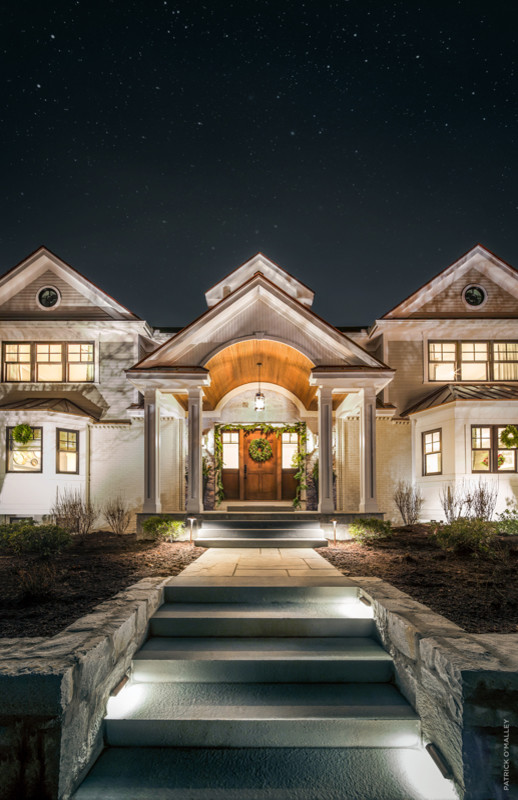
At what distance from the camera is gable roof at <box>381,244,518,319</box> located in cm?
1555

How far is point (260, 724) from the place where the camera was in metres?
3.77

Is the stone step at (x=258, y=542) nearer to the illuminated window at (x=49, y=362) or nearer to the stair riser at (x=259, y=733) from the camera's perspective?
the stair riser at (x=259, y=733)

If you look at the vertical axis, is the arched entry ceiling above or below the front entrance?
above

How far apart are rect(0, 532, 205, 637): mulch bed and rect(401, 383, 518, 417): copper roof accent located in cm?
790

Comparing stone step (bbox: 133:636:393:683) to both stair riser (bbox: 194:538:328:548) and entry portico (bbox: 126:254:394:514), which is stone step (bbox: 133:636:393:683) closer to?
stair riser (bbox: 194:538:328:548)

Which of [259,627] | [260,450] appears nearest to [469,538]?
[259,627]

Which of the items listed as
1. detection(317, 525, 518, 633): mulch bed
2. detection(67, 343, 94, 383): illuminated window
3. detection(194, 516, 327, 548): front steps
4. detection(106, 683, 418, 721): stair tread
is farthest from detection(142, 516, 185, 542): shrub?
detection(67, 343, 94, 383): illuminated window

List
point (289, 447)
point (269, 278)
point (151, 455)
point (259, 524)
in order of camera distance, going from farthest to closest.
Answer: point (269, 278) → point (289, 447) → point (151, 455) → point (259, 524)

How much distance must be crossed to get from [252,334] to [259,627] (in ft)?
24.3

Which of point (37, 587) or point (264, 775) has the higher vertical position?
point (37, 587)

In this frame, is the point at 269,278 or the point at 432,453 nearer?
the point at 432,453

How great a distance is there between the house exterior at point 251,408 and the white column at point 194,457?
7.55 ft

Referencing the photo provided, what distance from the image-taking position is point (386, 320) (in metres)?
15.5

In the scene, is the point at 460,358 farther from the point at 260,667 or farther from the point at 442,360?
the point at 260,667
